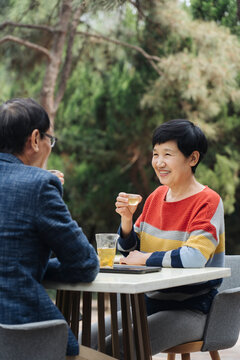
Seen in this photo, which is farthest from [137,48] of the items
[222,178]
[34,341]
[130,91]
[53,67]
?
[34,341]

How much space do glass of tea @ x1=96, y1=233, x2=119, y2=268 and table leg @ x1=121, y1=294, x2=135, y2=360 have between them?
169mm

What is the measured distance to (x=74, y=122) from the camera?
7730mm

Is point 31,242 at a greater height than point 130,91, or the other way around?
point 130,91

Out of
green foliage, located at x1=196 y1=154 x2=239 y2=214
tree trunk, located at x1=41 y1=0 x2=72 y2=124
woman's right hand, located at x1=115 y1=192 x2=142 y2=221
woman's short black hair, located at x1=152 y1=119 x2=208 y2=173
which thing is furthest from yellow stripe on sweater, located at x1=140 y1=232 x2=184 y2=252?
tree trunk, located at x1=41 y1=0 x2=72 y2=124

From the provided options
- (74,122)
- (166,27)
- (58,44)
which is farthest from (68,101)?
(166,27)

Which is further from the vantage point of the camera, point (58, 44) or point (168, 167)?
point (58, 44)

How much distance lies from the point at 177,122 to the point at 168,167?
165mm

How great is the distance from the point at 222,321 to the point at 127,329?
18.6 inches

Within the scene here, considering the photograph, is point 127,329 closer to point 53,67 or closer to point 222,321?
point 222,321

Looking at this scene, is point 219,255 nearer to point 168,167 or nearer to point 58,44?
point 168,167

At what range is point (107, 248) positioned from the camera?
1.88 m

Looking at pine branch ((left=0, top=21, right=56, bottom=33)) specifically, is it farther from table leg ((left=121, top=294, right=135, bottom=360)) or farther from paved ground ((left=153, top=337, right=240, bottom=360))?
table leg ((left=121, top=294, right=135, bottom=360))

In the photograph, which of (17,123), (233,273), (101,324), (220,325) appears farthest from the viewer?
(233,273)

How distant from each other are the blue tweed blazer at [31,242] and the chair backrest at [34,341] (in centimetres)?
6
